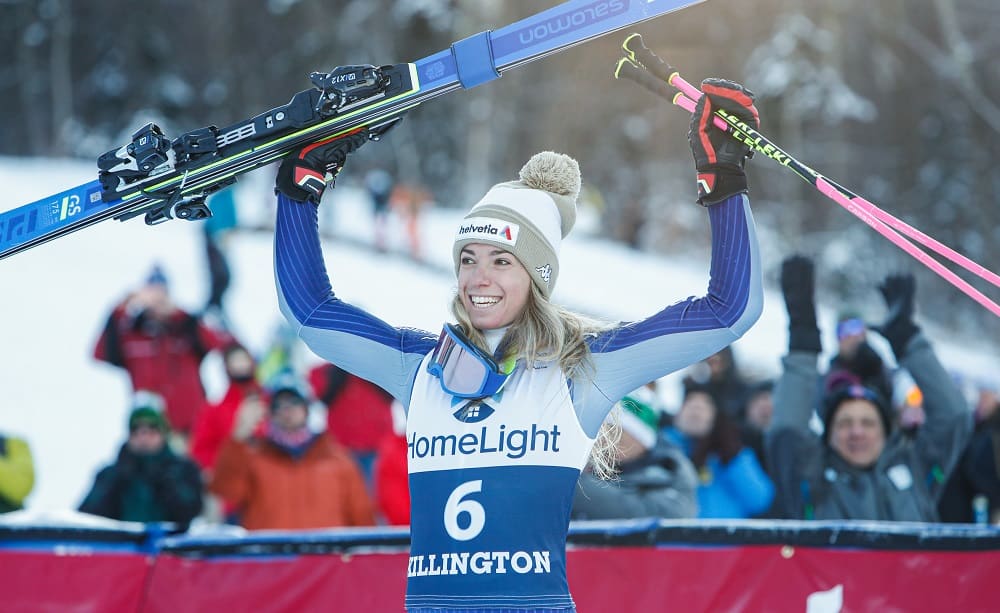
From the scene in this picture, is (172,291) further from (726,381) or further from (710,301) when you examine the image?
(710,301)

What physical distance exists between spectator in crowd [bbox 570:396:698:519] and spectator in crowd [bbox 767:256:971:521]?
49cm

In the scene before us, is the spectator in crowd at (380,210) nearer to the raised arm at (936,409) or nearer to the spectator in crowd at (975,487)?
the spectator in crowd at (975,487)

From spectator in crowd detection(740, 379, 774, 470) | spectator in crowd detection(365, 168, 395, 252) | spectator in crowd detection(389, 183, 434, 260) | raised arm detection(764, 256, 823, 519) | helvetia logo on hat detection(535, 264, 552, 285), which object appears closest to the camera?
helvetia logo on hat detection(535, 264, 552, 285)

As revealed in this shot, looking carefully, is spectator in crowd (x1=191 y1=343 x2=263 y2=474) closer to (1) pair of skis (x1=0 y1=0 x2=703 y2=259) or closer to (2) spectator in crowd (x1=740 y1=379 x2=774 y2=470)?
(2) spectator in crowd (x1=740 y1=379 x2=774 y2=470)

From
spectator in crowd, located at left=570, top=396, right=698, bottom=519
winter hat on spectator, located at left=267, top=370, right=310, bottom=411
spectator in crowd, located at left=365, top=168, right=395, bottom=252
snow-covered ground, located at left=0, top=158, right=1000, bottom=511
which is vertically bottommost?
spectator in crowd, located at left=570, top=396, right=698, bottom=519

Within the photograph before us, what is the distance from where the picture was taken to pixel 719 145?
307 centimetres

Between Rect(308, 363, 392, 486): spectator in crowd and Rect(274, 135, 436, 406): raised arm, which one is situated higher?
Rect(308, 363, 392, 486): spectator in crowd

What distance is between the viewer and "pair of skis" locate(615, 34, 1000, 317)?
308 centimetres

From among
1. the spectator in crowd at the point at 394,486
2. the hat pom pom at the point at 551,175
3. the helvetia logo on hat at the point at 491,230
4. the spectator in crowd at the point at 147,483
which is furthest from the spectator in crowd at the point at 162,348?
the helvetia logo on hat at the point at 491,230

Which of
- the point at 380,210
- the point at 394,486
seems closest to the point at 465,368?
the point at 394,486

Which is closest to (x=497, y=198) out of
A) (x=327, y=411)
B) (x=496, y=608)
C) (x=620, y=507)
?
(x=496, y=608)

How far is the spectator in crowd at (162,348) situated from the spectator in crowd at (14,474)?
3145mm

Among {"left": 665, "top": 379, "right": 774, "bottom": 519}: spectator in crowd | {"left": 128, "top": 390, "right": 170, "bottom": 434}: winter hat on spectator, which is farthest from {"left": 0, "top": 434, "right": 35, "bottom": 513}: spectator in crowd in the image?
{"left": 665, "top": 379, "right": 774, "bottom": 519}: spectator in crowd

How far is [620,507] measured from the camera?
520 centimetres
